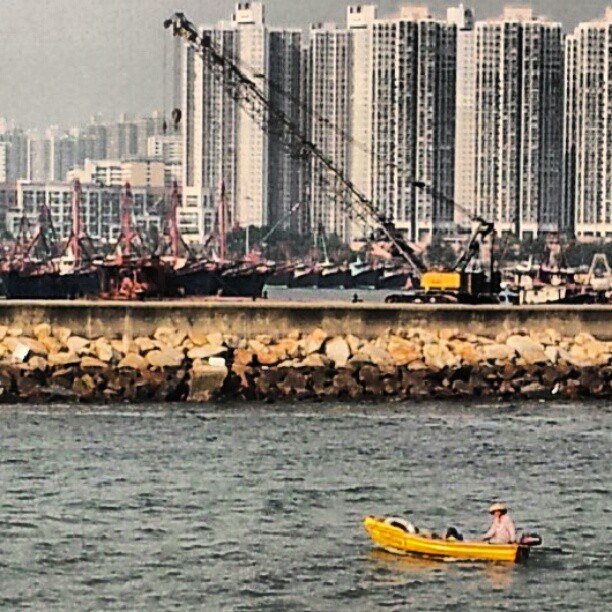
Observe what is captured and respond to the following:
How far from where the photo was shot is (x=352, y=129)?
6959 inches

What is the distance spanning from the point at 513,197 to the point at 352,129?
1383 cm

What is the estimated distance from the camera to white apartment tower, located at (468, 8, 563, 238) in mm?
167625

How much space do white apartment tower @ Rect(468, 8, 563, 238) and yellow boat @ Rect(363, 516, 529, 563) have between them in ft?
455

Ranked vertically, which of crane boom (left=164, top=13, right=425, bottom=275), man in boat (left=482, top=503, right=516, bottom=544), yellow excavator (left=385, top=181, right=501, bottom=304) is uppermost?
crane boom (left=164, top=13, right=425, bottom=275)

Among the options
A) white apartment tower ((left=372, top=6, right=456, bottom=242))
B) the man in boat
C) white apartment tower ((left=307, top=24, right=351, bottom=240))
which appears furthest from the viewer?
A: white apartment tower ((left=307, top=24, right=351, bottom=240))

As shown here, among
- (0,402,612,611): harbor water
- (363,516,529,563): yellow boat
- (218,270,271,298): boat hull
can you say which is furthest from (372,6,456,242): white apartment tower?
(363,516,529,563): yellow boat

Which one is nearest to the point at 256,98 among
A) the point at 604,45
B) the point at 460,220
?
the point at 604,45

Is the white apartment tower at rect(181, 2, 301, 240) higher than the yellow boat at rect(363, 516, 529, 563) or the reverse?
higher

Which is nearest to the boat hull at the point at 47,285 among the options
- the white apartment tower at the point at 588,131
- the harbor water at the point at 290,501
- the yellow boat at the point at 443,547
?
the white apartment tower at the point at 588,131

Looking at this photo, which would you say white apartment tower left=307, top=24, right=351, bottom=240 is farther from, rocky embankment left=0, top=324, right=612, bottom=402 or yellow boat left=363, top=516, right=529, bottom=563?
yellow boat left=363, top=516, right=529, bottom=563

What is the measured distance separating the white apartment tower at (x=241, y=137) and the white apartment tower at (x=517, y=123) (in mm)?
14749

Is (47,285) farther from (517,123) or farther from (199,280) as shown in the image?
(517,123)

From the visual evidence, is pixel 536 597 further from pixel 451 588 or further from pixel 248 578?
pixel 248 578

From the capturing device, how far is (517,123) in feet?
Result: 562
